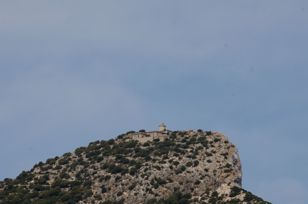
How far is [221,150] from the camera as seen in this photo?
4604 inches

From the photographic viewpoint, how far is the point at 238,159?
117 m

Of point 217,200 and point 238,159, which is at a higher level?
point 238,159

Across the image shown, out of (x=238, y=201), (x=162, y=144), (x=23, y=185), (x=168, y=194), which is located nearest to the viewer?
(x=238, y=201)

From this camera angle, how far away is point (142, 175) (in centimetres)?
10925

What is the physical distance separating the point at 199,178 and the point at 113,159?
47.9 feet

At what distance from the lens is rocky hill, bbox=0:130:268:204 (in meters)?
105

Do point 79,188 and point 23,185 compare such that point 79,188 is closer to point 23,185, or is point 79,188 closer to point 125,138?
point 23,185

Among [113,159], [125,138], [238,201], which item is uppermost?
[125,138]

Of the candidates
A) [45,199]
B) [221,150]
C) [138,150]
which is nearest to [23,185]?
[45,199]

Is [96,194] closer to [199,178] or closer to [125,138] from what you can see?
[199,178]

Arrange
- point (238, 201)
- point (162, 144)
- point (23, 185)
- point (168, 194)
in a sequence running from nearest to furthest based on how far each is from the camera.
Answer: point (238, 201)
point (168, 194)
point (23, 185)
point (162, 144)

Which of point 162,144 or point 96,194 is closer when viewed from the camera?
point 96,194

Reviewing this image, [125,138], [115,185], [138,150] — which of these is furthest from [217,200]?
[125,138]

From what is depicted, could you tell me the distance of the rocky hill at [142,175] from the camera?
345 ft
